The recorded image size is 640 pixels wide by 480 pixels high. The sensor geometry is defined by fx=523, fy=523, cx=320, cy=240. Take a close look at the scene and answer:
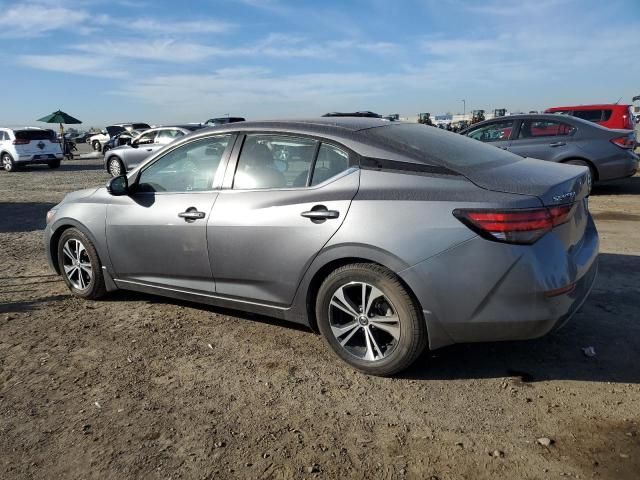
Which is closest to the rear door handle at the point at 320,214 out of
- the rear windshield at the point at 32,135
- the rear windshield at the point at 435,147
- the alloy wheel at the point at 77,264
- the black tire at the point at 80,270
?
the rear windshield at the point at 435,147

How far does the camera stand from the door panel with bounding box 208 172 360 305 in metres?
3.30

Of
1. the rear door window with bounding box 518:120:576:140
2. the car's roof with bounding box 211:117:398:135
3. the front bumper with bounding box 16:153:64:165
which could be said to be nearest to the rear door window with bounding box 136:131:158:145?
the front bumper with bounding box 16:153:64:165

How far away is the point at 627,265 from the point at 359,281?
11.5 feet

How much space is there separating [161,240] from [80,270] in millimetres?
1253

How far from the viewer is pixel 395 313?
314 centimetres

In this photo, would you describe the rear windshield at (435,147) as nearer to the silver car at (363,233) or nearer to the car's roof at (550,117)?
the silver car at (363,233)

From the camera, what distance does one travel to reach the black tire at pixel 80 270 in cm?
464

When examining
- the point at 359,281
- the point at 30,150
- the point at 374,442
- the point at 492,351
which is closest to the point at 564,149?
the point at 492,351

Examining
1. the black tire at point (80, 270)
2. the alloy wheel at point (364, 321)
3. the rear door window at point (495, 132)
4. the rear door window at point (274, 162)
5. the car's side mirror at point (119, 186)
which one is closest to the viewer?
the alloy wheel at point (364, 321)

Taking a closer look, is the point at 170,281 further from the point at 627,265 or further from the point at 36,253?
the point at 627,265

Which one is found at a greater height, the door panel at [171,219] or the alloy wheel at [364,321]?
the door panel at [171,219]

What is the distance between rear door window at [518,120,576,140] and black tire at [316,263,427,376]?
8.03 metres

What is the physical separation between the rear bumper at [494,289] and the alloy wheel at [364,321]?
253mm

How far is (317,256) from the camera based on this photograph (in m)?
3.31
